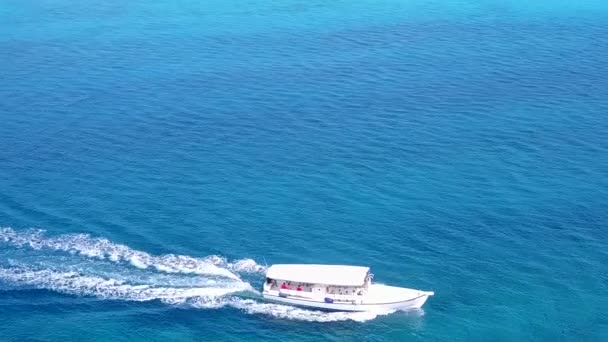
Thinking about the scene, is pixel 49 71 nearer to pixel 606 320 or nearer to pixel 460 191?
pixel 460 191

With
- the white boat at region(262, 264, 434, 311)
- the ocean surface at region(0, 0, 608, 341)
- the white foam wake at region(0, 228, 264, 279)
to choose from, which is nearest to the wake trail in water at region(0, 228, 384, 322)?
the white foam wake at region(0, 228, 264, 279)

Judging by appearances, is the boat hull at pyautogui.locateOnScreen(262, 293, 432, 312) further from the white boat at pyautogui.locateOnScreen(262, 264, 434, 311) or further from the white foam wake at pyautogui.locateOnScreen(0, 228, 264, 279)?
the white foam wake at pyautogui.locateOnScreen(0, 228, 264, 279)

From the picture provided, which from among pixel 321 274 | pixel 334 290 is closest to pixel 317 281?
pixel 321 274

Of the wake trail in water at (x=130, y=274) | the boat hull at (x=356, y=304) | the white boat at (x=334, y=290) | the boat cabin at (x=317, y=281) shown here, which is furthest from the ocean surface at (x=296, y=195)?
the boat cabin at (x=317, y=281)

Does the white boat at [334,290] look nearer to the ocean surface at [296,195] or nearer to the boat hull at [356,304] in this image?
the boat hull at [356,304]

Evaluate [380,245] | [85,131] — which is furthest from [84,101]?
[380,245]

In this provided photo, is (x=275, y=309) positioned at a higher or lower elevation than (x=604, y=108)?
lower
